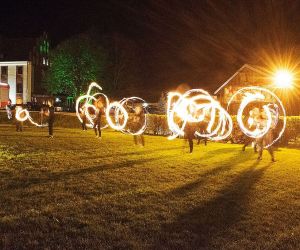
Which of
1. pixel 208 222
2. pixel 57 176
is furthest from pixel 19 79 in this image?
pixel 208 222

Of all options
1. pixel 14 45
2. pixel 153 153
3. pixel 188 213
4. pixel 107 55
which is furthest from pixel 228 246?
pixel 14 45

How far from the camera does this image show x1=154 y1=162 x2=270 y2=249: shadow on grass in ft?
21.6

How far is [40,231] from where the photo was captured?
6.77 m

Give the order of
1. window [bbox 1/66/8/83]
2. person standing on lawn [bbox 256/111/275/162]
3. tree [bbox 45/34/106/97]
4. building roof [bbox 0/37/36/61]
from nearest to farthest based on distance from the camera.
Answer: person standing on lawn [bbox 256/111/275/162] → tree [bbox 45/34/106/97] → window [bbox 1/66/8/83] → building roof [bbox 0/37/36/61]

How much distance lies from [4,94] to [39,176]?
40.9 m

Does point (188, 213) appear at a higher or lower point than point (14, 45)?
lower

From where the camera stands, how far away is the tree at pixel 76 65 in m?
58.4

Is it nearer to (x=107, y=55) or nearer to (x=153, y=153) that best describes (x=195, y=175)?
(x=153, y=153)

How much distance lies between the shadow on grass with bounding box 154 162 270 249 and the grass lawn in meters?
0.02

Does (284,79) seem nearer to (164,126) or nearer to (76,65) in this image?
(164,126)

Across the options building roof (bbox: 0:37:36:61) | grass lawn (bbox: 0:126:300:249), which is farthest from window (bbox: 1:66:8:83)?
grass lawn (bbox: 0:126:300:249)

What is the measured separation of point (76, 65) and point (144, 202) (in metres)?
52.0

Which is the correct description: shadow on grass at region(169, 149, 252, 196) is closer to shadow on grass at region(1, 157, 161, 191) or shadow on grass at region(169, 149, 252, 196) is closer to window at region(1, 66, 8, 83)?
shadow on grass at region(1, 157, 161, 191)

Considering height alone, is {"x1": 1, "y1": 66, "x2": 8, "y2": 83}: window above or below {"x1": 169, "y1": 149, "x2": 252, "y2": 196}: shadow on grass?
above
